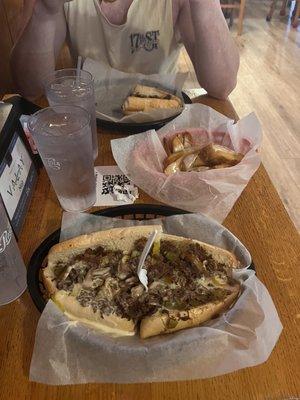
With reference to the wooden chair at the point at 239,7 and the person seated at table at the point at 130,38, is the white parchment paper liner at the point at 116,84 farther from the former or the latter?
the wooden chair at the point at 239,7

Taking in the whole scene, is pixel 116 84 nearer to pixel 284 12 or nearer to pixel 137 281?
pixel 137 281

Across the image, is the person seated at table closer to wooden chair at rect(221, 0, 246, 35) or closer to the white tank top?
the white tank top

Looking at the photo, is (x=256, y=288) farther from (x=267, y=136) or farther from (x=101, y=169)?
(x=267, y=136)

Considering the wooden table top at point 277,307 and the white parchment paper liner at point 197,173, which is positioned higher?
the white parchment paper liner at point 197,173

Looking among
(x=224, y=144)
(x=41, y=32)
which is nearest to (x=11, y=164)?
(x=224, y=144)

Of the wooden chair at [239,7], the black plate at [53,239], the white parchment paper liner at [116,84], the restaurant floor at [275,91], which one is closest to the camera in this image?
the black plate at [53,239]

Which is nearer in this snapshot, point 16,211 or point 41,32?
point 16,211

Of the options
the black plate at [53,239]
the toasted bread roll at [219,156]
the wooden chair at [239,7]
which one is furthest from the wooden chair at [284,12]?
the black plate at [53,239]

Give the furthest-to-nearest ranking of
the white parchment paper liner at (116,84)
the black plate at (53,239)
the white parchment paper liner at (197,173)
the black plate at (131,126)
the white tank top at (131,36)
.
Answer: the white tank top at (131,36), the white parchment paper liner at (116,84), the black plate at (131,126), the white parchment paper liner at (197,173), the black plate at (53,239)
